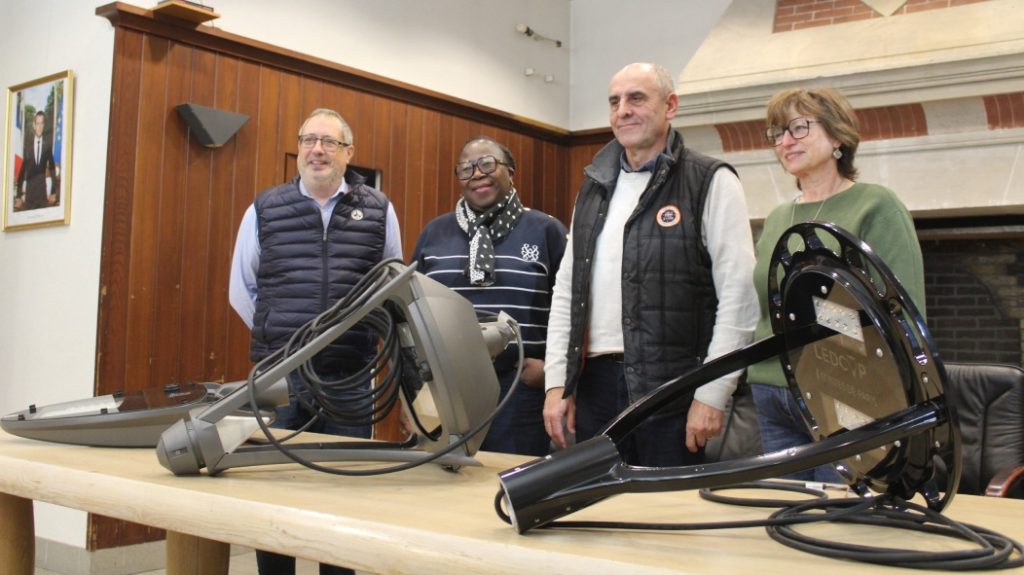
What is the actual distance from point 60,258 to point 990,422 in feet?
10.9

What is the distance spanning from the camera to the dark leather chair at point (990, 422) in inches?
87.1

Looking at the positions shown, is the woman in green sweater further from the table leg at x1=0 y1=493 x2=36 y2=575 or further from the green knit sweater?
the table leg at x1=0 y1=493 x2=36 y2=575

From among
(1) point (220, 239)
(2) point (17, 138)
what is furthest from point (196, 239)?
(2) point (17, 138)

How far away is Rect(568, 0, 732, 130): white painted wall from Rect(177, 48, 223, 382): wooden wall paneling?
271cm

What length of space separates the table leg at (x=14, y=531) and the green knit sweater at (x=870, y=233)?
1.21 metres

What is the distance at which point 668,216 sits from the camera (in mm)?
1852

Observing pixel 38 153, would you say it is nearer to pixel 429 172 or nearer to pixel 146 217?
pixel 146 217

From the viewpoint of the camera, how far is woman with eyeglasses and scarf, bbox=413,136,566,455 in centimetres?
236

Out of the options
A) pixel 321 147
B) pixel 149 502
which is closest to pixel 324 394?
pixel 149 502

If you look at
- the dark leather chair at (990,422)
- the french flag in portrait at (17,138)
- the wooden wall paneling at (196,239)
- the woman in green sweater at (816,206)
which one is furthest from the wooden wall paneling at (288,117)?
the dark leather chair at (990,422)

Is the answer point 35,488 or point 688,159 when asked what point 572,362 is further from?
point 35,488

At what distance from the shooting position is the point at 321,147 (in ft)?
8.05

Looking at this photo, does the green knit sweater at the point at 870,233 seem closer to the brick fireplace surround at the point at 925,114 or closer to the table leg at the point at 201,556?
the table leg at the point at 201,556

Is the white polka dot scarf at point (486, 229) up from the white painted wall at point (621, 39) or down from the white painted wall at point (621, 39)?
down
